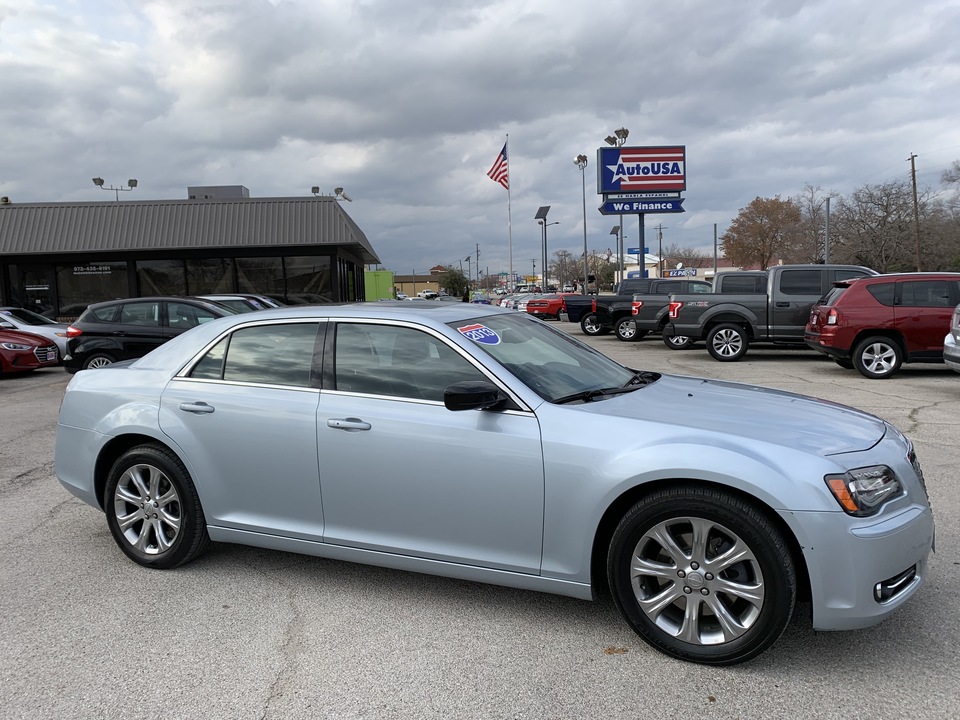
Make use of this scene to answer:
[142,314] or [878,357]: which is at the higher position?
[142,314]

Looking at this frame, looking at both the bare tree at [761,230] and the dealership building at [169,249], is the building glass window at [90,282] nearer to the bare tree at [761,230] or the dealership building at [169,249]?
the dealership building at [169,249]

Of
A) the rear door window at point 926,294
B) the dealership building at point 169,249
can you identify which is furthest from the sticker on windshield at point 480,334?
the dealership building at point 169,249

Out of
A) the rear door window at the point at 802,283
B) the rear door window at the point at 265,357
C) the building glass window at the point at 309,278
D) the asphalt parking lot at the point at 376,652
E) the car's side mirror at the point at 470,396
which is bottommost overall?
the asphalt parking lot at the point at 376,652

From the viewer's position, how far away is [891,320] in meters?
11.4

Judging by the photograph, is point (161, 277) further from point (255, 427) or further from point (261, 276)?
point (255, 427)

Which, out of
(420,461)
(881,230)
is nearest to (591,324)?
(420,461)

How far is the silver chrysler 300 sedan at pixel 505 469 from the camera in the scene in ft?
9.43

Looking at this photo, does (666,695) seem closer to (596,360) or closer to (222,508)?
(596,360)

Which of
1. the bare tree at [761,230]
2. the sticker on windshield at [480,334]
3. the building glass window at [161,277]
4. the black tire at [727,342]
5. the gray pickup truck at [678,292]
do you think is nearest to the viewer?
the sticker on windshield at [480,334]

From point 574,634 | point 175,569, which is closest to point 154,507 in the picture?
point 175,569

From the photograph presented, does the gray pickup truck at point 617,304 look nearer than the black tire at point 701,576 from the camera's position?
No

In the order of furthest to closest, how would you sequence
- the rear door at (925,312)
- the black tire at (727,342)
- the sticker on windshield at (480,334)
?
the black tire at (727,342) < the rear door at (925,312) < the sticker on windshield at (480,334)

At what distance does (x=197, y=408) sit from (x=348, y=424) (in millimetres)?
1002

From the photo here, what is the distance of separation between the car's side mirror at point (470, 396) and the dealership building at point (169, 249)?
20.6 meters
